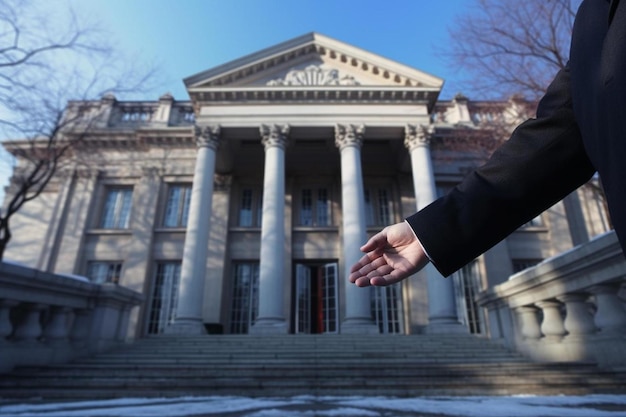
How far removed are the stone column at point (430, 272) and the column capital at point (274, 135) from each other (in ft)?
18.2

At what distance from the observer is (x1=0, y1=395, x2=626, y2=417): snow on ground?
3.98m

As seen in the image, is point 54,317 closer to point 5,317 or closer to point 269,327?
point 5,317

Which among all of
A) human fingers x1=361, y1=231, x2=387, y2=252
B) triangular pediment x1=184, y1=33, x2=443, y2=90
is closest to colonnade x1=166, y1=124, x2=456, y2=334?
triangular pediment x1=184, y1=33, x2=443, y2=90

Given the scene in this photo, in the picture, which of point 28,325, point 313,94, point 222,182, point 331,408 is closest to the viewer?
point 331,408

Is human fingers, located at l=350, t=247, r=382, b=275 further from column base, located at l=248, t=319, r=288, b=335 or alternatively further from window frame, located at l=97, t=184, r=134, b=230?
window frame, located at l=97, t=184, r=134, b=230

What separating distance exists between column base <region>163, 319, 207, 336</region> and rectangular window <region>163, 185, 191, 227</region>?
6.83 m

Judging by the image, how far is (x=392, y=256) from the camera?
1.51m

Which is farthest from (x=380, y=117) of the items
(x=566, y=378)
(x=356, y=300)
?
(x=566, y=378)

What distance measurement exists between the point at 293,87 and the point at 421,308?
39.5 ft

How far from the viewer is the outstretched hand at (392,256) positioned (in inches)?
56.7

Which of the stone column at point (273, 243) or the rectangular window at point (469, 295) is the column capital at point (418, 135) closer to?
the stone column at point (273, 243)

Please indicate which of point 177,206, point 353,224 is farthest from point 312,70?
point 177,206

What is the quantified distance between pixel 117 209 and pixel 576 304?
797 inches

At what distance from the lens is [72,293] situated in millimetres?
7785
